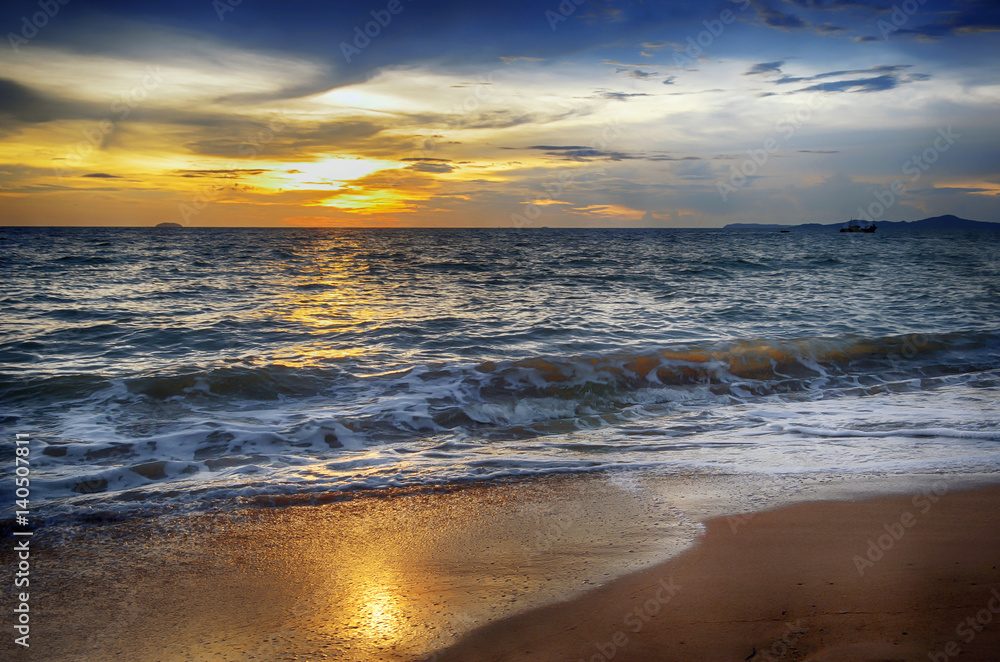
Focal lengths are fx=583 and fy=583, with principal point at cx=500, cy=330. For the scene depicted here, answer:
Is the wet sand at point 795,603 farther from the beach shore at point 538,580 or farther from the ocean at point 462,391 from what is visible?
the ocean at point 462,391

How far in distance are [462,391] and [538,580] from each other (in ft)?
16.1

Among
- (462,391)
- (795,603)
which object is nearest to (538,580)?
(795,603)

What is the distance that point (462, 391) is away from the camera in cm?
811

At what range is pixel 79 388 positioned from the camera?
8.04 m

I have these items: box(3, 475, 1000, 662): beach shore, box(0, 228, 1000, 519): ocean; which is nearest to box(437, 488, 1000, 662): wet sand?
box(3, 475, 1000, 662): beach shore

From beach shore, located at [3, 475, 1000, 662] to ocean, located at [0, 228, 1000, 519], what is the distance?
669 mm

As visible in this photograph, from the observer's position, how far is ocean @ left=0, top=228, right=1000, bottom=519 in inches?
207

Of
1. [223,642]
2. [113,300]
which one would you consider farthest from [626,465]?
[113,300]

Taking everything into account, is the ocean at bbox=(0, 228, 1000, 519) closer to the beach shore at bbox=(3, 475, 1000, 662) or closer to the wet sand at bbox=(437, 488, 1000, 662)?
the beach shore at bbox=(3, 475, 1000, 662)

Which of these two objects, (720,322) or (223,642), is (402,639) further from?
(720,322)

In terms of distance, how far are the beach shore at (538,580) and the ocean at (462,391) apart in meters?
0.67

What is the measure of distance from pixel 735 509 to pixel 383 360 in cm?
682

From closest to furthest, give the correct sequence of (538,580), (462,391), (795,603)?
(795,603) → (538,580) → (462,391)

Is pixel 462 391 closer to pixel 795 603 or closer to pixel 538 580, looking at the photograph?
pixel 538 580
